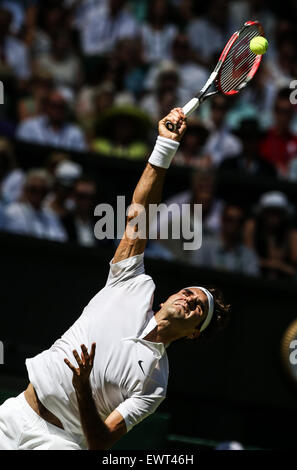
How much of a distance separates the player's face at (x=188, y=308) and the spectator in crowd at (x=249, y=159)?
4.91 metres

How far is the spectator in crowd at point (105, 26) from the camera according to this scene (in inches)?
454

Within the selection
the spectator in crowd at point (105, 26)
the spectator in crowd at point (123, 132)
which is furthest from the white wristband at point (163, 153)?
the spectator in crowd at point (105, 26)

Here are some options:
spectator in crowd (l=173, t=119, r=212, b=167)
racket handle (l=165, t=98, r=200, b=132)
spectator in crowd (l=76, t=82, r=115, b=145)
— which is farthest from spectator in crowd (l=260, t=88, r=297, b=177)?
racket handle (l=165, t=98, r=200, b=132)

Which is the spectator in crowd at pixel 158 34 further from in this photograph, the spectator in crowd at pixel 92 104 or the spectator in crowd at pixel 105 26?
the spectator in crowd at pixel 92 104

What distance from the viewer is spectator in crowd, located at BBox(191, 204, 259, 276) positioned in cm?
859

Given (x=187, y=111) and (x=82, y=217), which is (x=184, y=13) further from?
(x=187, y=111)

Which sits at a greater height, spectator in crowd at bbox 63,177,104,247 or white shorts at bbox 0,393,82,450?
spectator in crowd at bbox 63,177,104,247

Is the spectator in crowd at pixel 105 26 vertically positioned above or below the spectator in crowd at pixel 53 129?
above

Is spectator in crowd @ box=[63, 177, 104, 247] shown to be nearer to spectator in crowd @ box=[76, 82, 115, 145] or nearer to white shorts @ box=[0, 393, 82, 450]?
spectator in crowd @ box=[76, 82, 115, 145]

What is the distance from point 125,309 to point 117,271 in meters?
0.20

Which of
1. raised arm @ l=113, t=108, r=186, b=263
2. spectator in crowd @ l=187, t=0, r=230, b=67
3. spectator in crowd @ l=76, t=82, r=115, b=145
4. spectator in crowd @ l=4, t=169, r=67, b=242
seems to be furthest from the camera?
spectator in crowd @ l=187, t=0, r=230, b=67

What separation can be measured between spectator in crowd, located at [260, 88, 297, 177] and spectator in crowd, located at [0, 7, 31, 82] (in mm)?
2569

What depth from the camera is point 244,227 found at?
8.98m

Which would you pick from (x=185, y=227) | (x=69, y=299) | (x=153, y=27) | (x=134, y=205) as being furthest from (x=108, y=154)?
(x=134, y=205)
